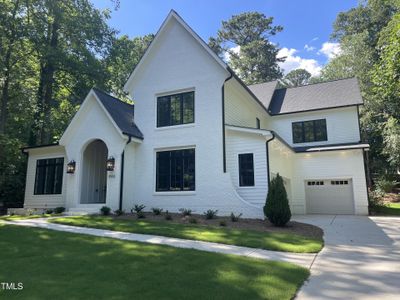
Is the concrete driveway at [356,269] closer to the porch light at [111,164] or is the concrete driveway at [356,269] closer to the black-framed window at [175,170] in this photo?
the black-framed window at [175,170]

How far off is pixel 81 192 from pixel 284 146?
1088cm

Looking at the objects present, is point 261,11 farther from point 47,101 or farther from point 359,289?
point 359,289

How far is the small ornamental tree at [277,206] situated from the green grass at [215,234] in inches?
49.8

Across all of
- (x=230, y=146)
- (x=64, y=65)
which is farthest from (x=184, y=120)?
(x=64, y=65)

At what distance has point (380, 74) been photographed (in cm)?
1576

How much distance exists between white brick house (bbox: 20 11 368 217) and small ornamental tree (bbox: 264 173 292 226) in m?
1.65

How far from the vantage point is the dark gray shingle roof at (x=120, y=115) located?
14.9 meters

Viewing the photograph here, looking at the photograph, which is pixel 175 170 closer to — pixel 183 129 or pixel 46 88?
pixel 183 129

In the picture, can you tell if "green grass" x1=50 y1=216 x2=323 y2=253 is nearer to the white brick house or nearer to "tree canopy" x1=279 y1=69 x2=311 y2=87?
the white brick house

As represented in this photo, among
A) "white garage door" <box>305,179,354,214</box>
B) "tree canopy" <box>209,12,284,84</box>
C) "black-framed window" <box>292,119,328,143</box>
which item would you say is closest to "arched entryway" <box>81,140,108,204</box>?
"white garage door" <box>305,179,354,214</box>

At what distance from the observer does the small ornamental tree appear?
35.8 feet

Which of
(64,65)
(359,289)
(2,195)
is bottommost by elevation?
(359,289)

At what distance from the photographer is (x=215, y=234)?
9266 millimetres

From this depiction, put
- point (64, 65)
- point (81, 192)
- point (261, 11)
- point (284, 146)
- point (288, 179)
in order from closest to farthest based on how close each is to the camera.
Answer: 1. point (81, 192)
2. point (284, 146)
3. point (288, 179)
4. point (64, 65)
5. point (261, 11)
